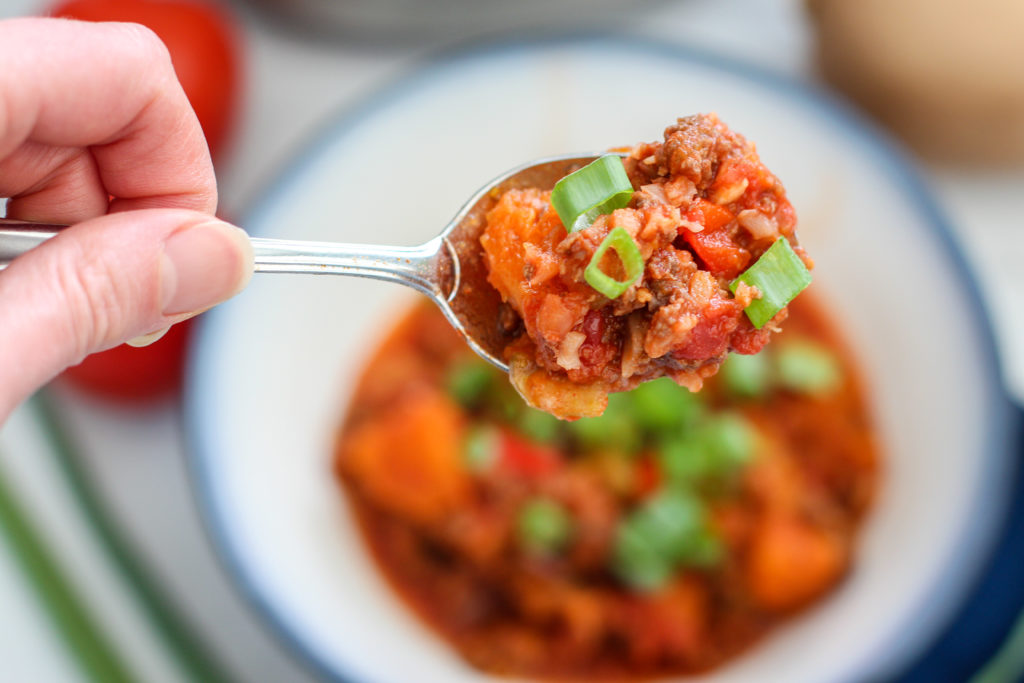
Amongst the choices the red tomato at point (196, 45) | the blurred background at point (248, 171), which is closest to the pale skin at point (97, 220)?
the blurred background at point (248, 171)

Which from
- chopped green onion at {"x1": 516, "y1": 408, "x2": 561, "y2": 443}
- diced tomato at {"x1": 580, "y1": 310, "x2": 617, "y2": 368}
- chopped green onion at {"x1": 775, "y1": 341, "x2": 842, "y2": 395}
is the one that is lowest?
chopped green onion at {"x1": 516, "y1": 408, "x2": 561, "y2": 443}

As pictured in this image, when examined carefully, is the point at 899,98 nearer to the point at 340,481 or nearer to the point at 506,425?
the point at 506,425

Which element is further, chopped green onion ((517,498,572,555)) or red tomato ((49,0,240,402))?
red tomato ((49,0,240,402))

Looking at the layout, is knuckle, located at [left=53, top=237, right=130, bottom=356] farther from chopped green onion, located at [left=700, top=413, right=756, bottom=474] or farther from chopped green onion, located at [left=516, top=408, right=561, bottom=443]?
chopped green onion, located at [left=700, top=413, right=756, bottom=474]

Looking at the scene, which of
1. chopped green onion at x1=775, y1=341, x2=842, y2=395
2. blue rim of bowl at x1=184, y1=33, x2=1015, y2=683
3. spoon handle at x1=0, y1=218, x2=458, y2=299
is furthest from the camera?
chopped green onion at x1=775, y1=341, x2=842, y2=395

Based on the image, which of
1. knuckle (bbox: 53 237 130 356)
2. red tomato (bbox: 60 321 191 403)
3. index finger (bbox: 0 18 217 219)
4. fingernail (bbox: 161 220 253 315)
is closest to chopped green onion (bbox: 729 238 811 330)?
fingernail (bbox: 161 220 253 315)

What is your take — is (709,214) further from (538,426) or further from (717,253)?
(538,426)

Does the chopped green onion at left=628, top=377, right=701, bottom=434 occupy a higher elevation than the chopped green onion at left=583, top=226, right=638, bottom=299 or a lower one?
lower
